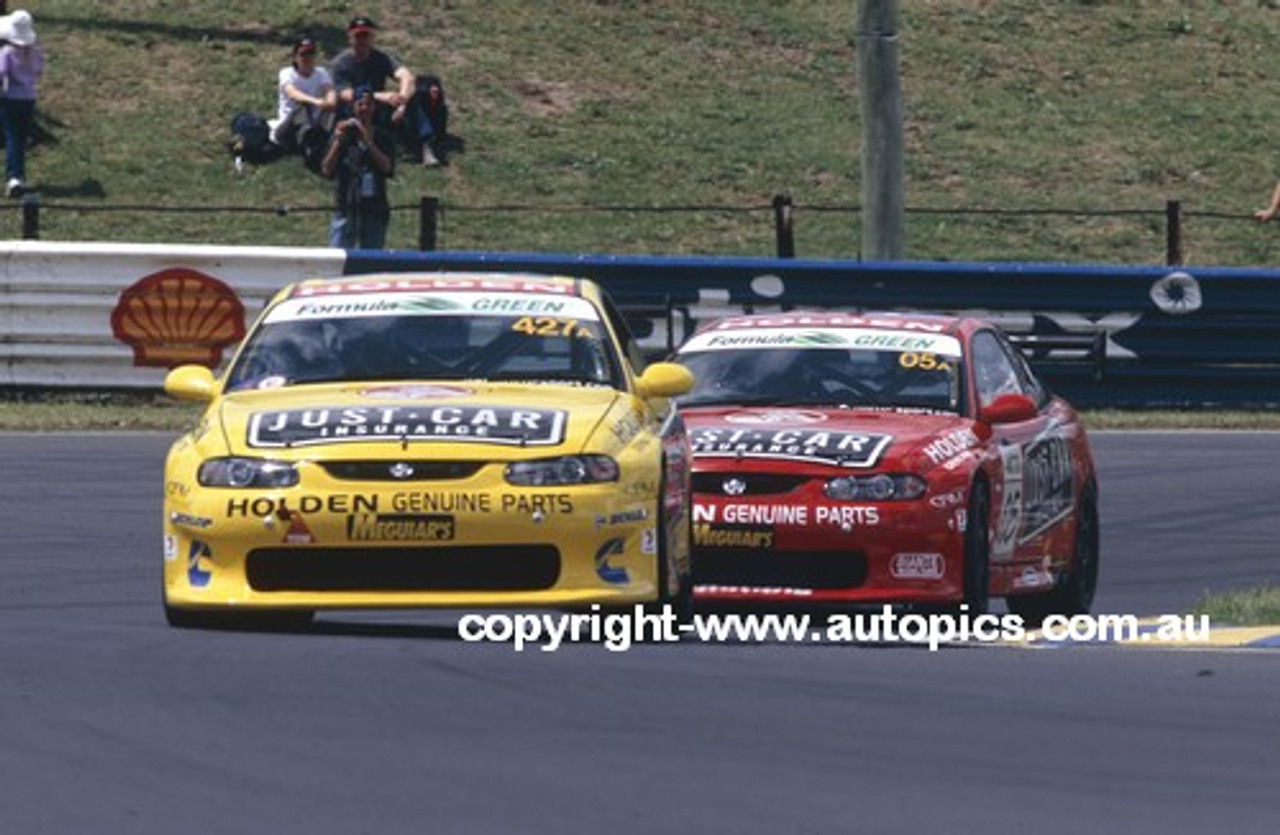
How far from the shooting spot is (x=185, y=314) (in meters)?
25.2

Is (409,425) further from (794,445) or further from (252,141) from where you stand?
(252,141)

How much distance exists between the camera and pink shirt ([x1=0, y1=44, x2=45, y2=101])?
31016 mm

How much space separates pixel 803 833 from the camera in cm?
823

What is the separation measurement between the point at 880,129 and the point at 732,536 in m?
13.2

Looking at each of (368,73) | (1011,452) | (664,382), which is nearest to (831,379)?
(1011,452)

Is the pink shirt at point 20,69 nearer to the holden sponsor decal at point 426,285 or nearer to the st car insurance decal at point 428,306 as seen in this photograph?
the holden sponsor decal at point 426,285

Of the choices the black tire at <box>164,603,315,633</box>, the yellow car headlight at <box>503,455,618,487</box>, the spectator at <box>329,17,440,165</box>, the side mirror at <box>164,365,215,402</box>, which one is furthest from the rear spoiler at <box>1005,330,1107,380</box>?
the yellow car headlight at <box>503,455,618,487</box>

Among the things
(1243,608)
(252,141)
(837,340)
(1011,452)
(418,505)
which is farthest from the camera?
(252,141)

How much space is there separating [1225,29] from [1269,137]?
12.2 ft

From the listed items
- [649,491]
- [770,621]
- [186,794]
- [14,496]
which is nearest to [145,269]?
[14,496]

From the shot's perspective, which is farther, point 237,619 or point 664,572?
point 237,619

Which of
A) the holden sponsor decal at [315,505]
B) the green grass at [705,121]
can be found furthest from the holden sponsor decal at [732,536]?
the green grass at [705,121]

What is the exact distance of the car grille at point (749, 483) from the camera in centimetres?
1355

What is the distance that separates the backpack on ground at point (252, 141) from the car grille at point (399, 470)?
76.6 feet
